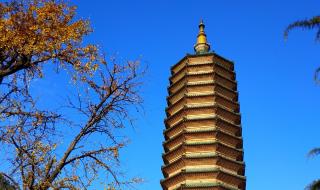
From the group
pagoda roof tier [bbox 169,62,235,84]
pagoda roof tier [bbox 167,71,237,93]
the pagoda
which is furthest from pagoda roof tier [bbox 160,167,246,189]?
pagoda roof tier [bbox 169,62,235,84]

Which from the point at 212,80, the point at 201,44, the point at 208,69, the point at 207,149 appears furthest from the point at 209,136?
the point at 201,44

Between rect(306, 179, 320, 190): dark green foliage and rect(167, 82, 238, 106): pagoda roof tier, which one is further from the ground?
rect(167, 82, 238, 106): pagoda roof tier

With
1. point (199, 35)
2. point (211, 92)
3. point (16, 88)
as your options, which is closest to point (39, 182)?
point (16, 88)

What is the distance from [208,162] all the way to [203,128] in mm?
2196

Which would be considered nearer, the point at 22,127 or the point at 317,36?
the point at 317,36

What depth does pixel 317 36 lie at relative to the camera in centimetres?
606

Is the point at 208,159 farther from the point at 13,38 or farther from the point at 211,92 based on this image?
the point at 13,38

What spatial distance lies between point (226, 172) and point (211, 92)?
17.2 ft

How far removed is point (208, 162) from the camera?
80.1ft

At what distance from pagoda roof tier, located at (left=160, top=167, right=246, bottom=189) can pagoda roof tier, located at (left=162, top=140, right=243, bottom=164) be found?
4.02ft

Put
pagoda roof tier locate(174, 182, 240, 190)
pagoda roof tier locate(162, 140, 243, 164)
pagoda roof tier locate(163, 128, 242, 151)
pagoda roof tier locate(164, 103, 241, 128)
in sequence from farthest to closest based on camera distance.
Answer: pagoda roof tier locate(164, 103, 241, 128), pagoda roof tier locate(163, 128, 242, 151), pagoda roof tier locate(162, 140, 243, 164), pagoda roof tier locate(174, 182, 240, 190)

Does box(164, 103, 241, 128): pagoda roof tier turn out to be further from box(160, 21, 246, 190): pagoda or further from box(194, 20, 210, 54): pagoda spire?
box(194, 20, 210, 54): pagoda spire

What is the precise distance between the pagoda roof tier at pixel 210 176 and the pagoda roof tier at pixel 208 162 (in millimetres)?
440

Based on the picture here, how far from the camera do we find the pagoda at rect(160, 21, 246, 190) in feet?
79.3
